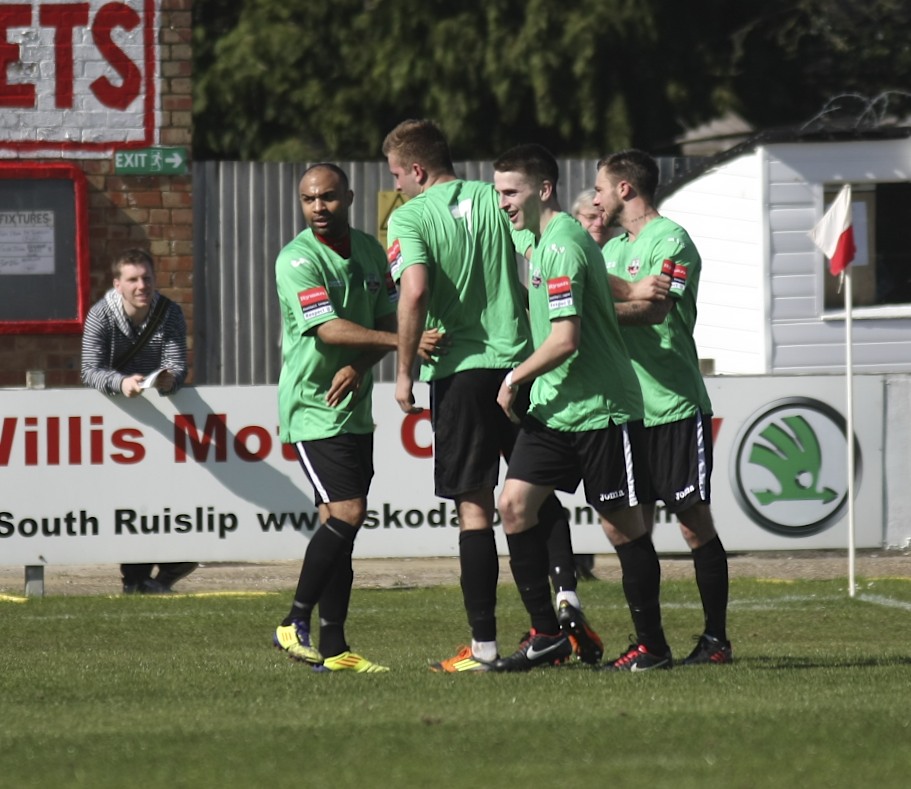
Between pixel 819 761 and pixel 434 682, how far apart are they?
81.5 inches

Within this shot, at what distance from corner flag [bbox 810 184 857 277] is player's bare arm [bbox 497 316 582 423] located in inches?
189

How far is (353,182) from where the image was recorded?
57.5 feet

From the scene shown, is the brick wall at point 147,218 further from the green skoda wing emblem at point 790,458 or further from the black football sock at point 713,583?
the black football sock at point 713,583

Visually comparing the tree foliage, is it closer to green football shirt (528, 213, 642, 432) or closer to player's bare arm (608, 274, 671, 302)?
player's bare arm (608, 274, 671, 302)

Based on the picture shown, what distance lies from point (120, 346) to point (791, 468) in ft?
13.7

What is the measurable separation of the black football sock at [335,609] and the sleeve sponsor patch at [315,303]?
96cm

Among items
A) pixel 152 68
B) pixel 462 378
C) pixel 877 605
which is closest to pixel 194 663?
pixel 462 378

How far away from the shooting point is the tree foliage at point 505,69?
21984 millimetres

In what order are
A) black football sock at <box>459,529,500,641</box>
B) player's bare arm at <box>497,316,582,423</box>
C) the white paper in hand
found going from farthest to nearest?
the white paper in hand < black football sock at <box>459,529,500,641</box> < player's bare arm at <box>497,316,582,423</box>

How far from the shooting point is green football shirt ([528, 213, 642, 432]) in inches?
287

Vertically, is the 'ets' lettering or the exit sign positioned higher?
the 'ets' lettering

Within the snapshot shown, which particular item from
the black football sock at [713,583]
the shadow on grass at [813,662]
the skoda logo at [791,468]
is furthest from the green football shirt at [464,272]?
the skoda logo at [791,468]

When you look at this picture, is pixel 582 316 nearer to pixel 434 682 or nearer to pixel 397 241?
pixel 397 241

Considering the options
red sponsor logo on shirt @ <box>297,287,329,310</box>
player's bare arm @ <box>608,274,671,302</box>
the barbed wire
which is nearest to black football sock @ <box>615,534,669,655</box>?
player's bare arm @ <box>608,274,671,302</box>
